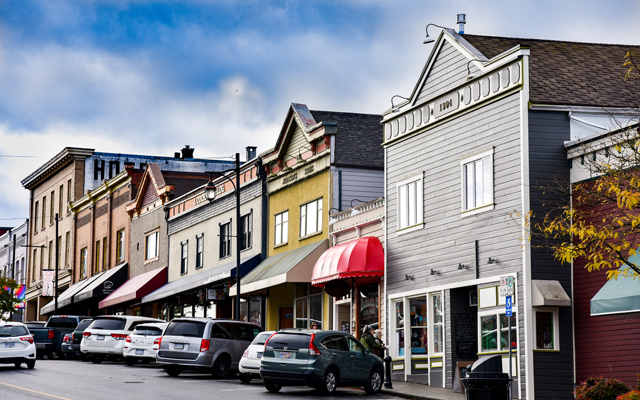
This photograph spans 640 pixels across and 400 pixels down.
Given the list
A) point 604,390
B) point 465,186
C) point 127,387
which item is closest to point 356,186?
point 465,186

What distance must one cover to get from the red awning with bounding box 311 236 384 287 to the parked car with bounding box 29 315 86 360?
44.9 feet

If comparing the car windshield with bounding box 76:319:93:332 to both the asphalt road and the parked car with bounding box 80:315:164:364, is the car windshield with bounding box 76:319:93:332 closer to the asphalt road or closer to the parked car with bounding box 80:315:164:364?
the parked car with bounding box 80:315:164:364

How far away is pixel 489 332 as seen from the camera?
73.5 feet

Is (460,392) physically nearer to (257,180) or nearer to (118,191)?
(257,180)

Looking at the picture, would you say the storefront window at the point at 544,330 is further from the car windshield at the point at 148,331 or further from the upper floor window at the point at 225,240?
the upper floor window at the point at 225,240

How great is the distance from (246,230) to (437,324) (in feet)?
46.4

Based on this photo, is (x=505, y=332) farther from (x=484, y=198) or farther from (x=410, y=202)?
(x=410, y=202)

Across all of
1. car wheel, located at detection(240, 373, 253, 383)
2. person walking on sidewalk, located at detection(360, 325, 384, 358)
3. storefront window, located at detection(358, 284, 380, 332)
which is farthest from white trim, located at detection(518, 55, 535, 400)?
storefront window, located at detection(358, 284, 380, 332)

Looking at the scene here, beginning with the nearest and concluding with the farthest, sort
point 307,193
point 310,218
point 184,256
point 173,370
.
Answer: point 173,370 → point 310,218 → point 307,193 → point 184,256

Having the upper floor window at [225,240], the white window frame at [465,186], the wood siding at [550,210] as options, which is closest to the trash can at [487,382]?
the wood siding at [550,210]

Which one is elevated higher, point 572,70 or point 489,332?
point 572,70

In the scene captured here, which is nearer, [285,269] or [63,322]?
[285,269]

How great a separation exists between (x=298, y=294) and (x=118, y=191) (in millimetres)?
22553

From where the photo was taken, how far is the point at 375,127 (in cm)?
3316
